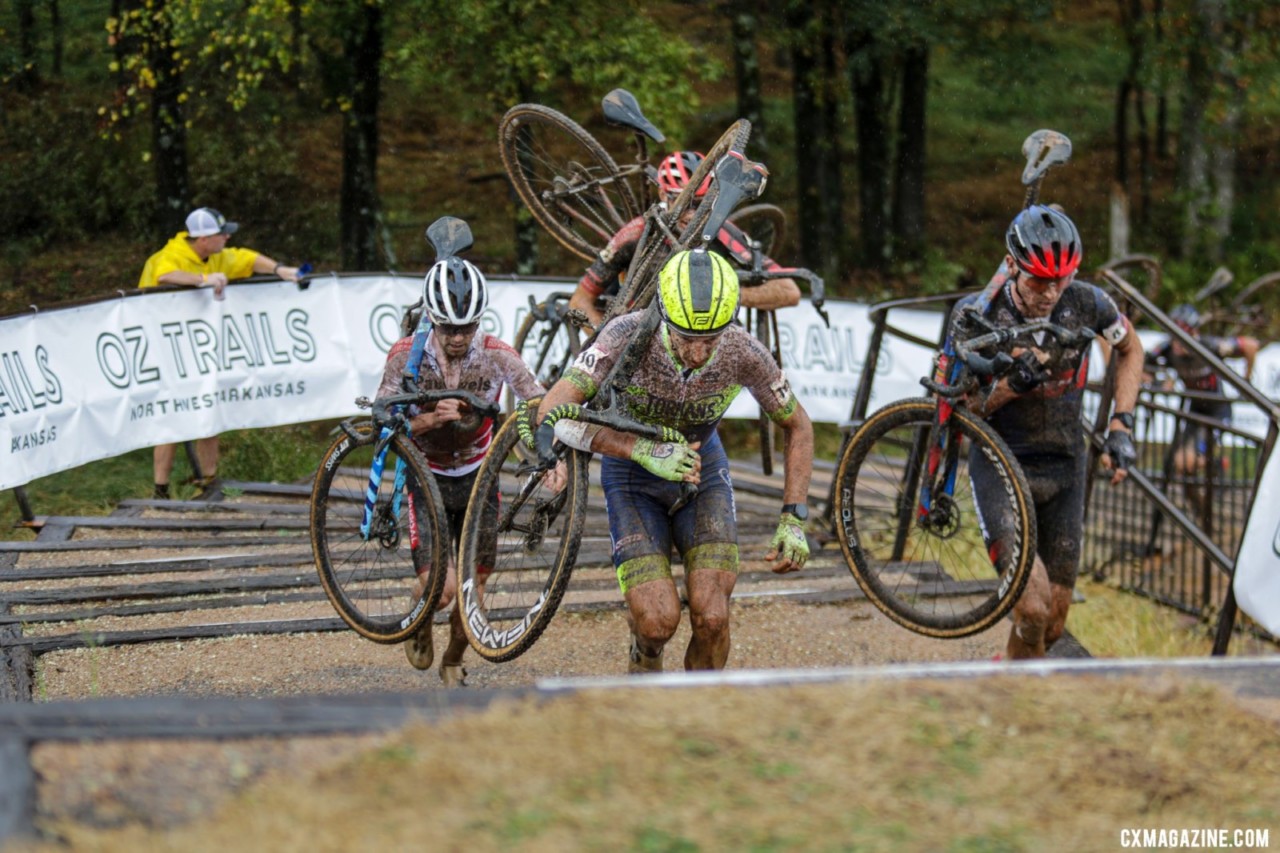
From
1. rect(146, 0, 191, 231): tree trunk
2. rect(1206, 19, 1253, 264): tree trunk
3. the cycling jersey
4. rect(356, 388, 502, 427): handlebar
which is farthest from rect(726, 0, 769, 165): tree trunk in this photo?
rect(356, 388, 502, 427): handlebar

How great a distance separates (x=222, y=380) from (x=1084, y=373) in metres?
6.84

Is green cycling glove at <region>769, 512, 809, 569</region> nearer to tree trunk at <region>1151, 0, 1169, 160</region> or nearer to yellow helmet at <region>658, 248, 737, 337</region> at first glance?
yellow helmet at <region>658, 248, 737, 337</region>

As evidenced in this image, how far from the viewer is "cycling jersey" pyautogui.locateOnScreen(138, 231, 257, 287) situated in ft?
38.1

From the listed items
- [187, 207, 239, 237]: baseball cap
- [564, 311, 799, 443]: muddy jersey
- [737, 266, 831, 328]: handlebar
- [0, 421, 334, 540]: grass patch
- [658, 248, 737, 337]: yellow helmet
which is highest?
[187, 207, 239, 237]: baseball cap

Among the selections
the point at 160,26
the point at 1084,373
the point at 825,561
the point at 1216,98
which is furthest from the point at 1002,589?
the point at 1216,98

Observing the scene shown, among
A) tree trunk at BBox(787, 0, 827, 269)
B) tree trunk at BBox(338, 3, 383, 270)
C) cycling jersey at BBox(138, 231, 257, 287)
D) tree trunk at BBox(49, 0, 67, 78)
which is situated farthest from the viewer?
tree trunk at BBox(787, 0, 827, 269)

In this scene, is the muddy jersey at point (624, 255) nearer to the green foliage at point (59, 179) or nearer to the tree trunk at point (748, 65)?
the tree trunk at point (748, 65)

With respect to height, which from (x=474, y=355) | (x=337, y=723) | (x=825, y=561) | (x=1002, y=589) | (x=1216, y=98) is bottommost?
(x=825, y=561)

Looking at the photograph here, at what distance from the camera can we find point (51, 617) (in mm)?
8039

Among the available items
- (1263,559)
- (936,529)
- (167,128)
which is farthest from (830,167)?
(1263,559)

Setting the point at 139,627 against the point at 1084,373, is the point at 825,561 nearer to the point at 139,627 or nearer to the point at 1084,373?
the point at 1084,373

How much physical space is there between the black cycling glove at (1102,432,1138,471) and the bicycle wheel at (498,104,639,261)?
3631mm

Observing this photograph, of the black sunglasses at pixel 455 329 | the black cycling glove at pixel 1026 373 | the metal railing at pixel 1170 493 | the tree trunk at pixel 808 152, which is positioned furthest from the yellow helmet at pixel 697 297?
the tree trunk at pixel 808 152

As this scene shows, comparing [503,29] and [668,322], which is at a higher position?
[503,29]
